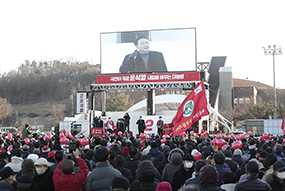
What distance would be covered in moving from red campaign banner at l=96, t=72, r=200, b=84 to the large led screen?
0.97 meters

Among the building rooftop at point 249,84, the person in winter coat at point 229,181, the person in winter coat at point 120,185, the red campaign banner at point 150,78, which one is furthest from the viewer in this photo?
the building rooftop at point 249,84

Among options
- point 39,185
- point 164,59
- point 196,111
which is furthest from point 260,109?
point 39,185

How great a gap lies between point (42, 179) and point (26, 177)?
0.52m

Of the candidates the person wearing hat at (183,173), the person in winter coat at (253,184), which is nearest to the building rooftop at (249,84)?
the person wearing hat at (183,173)

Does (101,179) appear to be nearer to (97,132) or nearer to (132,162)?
(132,162)

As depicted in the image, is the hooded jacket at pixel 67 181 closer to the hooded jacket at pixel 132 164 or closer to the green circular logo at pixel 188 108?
the hooded jacket at pixel 132 164

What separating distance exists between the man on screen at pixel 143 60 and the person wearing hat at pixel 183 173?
28.2m

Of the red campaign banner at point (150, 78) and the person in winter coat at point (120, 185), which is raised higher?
the red campaign banner at point (150, 78)

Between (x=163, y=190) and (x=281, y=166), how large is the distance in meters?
1.72

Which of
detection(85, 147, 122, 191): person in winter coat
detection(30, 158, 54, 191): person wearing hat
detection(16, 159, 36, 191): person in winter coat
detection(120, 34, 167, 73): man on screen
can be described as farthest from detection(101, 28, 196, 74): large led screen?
detection(85, 147, 122, 191): person in winter coat

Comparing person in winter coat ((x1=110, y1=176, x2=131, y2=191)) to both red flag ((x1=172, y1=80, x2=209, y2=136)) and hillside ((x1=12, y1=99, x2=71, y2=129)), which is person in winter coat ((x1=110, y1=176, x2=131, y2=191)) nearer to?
red flag ((x1=172, y1=80, x2=209, y2=136))

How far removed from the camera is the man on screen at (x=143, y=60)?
3519 cm

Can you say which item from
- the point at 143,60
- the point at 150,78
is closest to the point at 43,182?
the point at 150,78

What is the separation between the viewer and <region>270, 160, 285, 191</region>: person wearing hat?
545 centimetres
